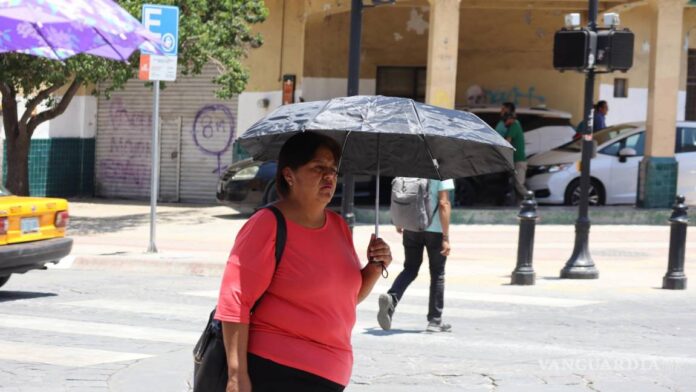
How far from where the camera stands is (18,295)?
13188 millimetres

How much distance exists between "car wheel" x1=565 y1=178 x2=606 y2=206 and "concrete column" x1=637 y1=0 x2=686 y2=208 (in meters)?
0.83

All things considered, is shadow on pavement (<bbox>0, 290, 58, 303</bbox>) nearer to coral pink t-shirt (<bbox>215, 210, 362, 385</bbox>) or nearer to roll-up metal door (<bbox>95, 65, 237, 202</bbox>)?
coral pink t-shirt (<bbox>215, 210, 362, 385</bbox>)

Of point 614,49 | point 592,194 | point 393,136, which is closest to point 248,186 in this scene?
point 592,194

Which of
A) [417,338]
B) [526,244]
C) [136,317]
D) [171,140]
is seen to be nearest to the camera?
[417,338]

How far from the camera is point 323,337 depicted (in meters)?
5.17

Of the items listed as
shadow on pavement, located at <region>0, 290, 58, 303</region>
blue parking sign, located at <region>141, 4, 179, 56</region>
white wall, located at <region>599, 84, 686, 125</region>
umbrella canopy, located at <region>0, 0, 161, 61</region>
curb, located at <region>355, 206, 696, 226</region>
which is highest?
blue parking sign, located at <region>141, 4, 179, 56</region>

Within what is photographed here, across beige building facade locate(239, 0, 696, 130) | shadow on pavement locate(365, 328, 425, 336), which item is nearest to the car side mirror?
beige building facade locate(239, 0, 696, 130)

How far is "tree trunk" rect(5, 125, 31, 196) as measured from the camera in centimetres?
2163

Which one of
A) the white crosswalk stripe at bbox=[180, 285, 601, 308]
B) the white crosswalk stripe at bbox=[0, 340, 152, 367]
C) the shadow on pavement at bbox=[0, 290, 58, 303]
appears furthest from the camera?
the white crosswalk stripe at bbox=[180, 285, 601, 308]

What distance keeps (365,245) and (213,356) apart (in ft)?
45.7

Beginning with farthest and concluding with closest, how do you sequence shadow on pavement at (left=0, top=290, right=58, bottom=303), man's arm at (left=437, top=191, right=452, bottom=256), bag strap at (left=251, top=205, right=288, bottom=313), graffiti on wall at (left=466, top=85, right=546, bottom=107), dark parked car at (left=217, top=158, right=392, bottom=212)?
graffiti on wall at (left=466, top=85, right=546, bottom=107) → dark parked car at (left=217, top=158, right=392, bottom=212) → shadow on pavement at (left=0, top=290, right=58, bottom=303) → man's arm at (left=437, top=191, right=452, bottom=256) → bag strap at (left=251, top=205, right=288, bottom=313)

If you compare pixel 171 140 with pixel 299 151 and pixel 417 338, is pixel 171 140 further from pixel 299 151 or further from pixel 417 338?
pixel 299 151

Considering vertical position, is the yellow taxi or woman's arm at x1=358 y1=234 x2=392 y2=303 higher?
woman's arm at x1=358 y1=234 x2=392 y2=303

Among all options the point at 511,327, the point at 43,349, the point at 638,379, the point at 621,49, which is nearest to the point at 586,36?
the point at 621,49
